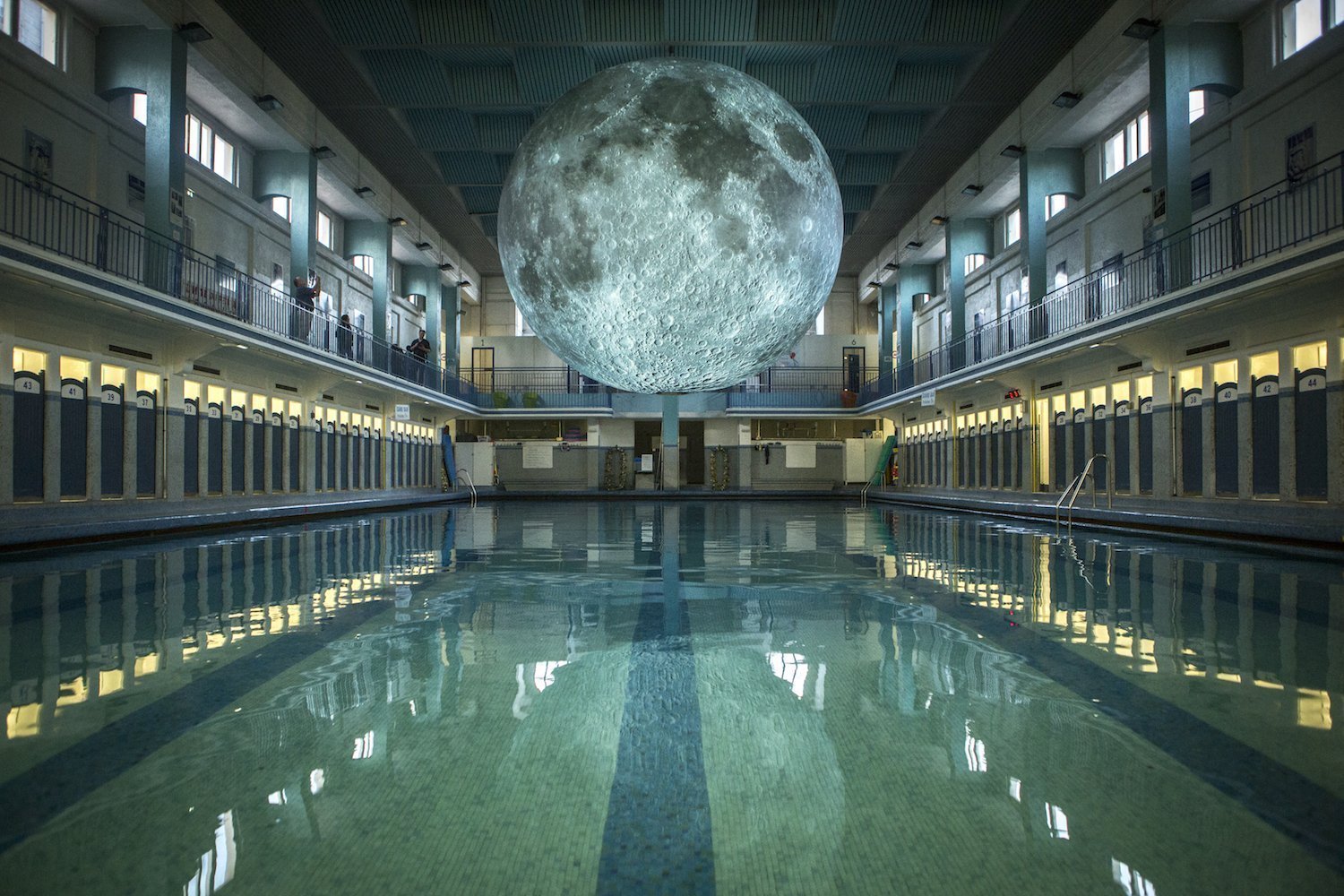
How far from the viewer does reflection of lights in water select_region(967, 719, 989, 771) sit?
2.14 metres

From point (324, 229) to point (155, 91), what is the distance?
31.3 feet

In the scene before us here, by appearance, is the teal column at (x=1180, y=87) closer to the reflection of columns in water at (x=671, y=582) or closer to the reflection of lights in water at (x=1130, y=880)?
the reflection of columns in water at (x=671, y=582)

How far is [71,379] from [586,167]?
13555 mm

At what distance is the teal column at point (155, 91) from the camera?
13.2 meters

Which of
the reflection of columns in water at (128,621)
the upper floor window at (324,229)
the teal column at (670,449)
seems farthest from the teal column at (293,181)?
the reflection of columns in water at (128,621)

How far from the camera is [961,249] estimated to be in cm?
2289

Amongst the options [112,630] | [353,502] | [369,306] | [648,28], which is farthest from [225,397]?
[112,630]

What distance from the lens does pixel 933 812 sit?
1.86m

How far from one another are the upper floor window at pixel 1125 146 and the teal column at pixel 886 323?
1215 centimetres

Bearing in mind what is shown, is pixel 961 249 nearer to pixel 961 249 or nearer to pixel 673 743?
pixel 961 249

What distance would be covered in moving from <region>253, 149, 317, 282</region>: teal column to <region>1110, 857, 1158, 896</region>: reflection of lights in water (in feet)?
67.5

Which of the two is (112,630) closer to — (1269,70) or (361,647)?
(361,647)

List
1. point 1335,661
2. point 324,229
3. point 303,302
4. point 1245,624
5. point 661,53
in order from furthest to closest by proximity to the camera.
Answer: point 324,229 < point 303,302 < point 661,53 < point 1245,624 < point 1335,661

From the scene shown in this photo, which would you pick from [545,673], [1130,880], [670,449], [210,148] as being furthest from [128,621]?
[670,449]
